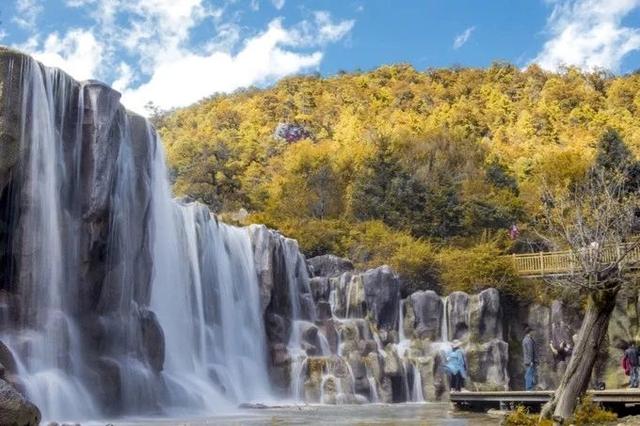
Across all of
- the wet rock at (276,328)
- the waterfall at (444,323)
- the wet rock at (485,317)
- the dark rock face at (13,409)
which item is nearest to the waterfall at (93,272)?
the wet rock at (276,328)

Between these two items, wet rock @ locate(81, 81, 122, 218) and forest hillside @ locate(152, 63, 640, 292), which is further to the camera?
forest hillside @ locate(152, 63, 640, 292)

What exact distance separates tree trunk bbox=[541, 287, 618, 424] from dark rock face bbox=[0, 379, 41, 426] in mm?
8336

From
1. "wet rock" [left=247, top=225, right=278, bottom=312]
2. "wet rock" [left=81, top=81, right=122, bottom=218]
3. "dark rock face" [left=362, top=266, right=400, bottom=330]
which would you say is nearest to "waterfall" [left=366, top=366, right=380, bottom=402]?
"dark rock face" [left=362, top=266, right=400, bottom=330]

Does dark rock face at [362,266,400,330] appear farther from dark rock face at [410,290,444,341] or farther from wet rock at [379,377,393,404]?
wet rock at [379,377,393,404]

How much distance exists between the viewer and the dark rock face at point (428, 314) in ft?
108

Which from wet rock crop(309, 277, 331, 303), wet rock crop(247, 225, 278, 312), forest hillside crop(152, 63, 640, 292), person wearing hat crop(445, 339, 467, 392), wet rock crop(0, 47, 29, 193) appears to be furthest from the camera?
forest hillside crop(152, 63, 640, 292)

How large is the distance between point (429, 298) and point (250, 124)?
53.9 metres

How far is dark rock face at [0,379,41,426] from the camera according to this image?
11633 millimetres

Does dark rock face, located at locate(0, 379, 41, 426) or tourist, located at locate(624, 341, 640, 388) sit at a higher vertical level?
dark rock face, located at locate(0, 379, 41, 426)

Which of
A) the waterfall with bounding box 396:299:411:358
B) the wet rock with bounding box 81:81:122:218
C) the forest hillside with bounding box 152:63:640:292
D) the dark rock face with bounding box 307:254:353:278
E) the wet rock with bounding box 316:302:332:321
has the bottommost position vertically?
the waterfall with bounding box 396:299:411:358

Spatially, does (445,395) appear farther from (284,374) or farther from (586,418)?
(586,418)

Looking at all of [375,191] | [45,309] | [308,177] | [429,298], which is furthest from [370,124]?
[45,309]

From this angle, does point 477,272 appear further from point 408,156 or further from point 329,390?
point 408,156

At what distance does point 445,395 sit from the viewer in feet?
96.8
